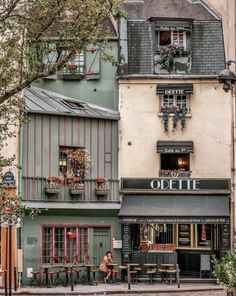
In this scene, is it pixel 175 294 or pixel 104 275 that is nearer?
pixel 175 294

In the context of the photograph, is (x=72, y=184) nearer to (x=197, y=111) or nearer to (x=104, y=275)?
(x=104, y=275)

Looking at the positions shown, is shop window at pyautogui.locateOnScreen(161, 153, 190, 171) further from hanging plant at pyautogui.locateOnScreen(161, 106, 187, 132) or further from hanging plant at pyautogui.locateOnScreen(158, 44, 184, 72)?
hanging plant at pyautogui.locateOnScreen(158, 44, 184, 72)

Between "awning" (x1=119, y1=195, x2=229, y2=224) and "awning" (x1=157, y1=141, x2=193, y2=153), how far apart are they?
76.8 inches

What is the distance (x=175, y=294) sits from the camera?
33.7 m

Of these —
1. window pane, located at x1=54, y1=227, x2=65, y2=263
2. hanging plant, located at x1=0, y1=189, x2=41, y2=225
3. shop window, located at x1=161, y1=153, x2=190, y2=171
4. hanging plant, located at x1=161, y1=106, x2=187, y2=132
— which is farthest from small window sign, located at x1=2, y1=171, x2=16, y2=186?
→ hanging plant, located at x1=0, y1=189, x2=41, y2=225

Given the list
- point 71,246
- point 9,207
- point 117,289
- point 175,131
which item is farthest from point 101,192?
point 9,207

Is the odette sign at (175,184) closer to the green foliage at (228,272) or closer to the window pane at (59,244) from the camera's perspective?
the window pane at (59,244)

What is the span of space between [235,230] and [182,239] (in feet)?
11.5

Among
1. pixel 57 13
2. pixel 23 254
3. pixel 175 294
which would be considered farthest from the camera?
pixel 23 254

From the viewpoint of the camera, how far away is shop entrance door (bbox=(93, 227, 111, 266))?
3903 centimetres

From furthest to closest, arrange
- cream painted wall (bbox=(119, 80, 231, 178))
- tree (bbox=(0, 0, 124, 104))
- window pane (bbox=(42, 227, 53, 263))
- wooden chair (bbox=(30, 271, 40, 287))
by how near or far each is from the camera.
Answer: cream painted wall (bbox=(119, 80, 231, 178)), window pane (bbox=(42, 227, 53, 263)), wooden chair (bbox=(30, 271, 40, 287)), tree (bbox=(0, 0, 124, 104))

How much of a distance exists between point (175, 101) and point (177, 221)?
5.28 m

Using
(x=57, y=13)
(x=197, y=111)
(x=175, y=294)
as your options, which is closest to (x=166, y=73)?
(x=197, y=111)

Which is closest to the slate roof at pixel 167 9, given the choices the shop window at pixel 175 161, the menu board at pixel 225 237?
the shop window at pixel 175 161
